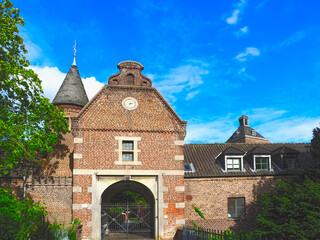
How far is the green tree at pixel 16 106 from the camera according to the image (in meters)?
14.1

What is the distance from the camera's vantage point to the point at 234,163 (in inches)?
819

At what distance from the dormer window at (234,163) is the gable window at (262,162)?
122cm

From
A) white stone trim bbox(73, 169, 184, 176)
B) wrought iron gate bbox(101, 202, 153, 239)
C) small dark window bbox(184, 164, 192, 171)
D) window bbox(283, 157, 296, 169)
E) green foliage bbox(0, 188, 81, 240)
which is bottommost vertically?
wrought iron gate bbox(101, 202, 153, 239)

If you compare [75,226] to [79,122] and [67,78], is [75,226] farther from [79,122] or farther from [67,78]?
[67,78]

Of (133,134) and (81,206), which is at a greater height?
(133,134)

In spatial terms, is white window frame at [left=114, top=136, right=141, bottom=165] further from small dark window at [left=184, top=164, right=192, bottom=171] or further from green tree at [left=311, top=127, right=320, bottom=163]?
green tree at [left=311, top=127, right=320, bottom=163]

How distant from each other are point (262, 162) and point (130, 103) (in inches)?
416

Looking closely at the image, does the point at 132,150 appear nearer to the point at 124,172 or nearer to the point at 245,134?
the point at 124,172

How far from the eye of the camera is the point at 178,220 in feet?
58.1

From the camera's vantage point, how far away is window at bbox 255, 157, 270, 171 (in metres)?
21.0

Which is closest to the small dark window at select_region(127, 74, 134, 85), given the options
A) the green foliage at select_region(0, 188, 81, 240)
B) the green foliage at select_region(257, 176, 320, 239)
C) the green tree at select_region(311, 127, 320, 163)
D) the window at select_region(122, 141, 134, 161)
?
the window at select_region(122, 141, 134, 161)

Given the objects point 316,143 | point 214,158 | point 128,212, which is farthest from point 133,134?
point 316,143

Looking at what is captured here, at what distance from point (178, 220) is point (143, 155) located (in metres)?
4.52

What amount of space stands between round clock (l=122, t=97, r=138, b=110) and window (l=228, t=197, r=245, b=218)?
9.11 m
